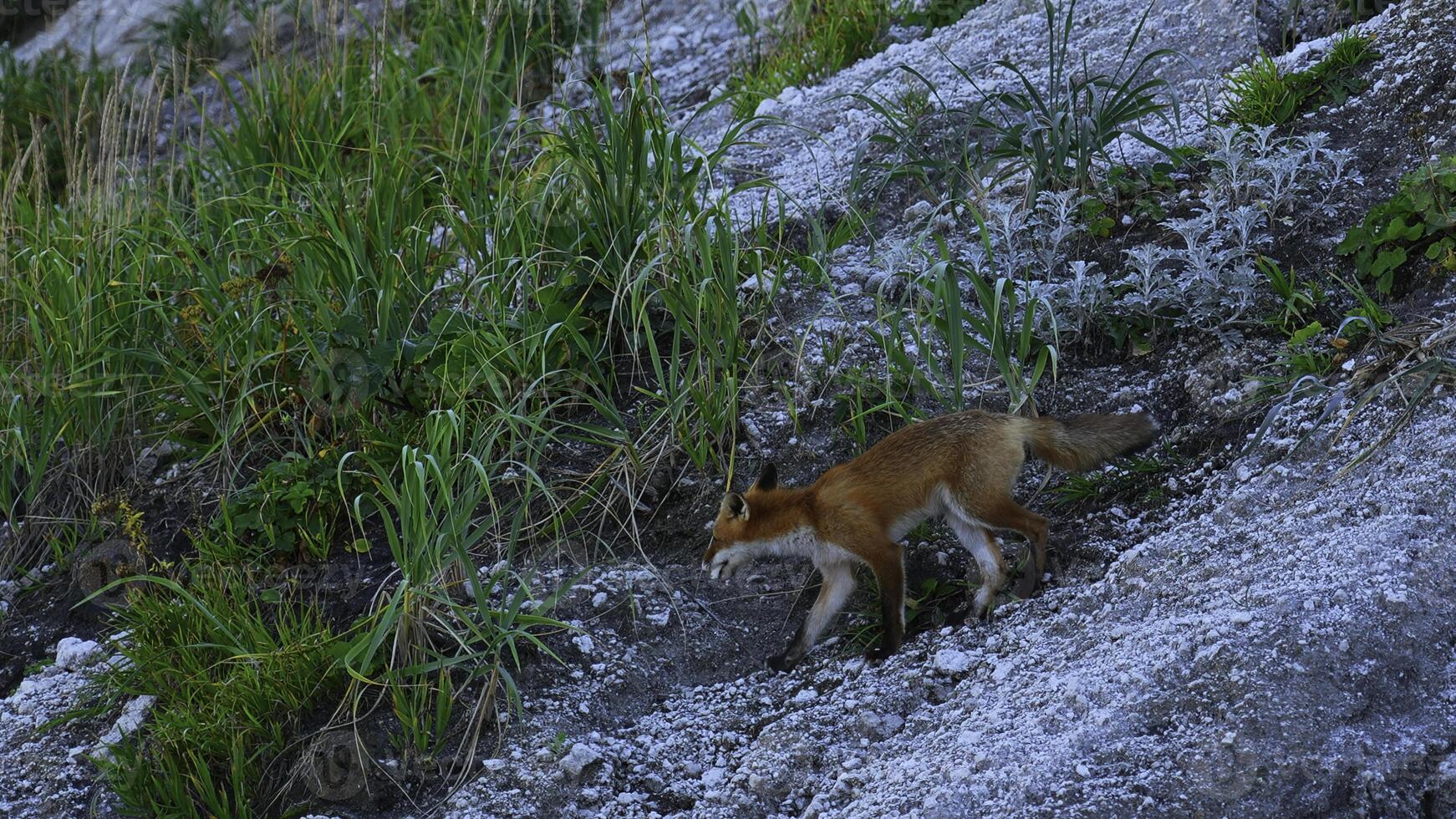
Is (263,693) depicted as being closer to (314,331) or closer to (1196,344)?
(314,331)

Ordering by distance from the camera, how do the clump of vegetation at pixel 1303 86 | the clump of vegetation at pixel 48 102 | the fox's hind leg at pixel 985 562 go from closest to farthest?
the fox's hind leg at pixel 985 562
the clump of vegetation at pixel 1303 86
the clump of vegetation at pixel 48 102

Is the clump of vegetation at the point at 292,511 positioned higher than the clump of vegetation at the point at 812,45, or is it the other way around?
the clump of vegetation at the point at 812,45

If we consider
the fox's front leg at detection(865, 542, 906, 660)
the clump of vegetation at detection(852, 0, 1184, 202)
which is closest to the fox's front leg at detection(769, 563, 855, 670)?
the fox's front leg at detection(865, 542, 906, 660)

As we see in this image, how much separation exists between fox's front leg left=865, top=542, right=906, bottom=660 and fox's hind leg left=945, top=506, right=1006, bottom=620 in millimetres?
246

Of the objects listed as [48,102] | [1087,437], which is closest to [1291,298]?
[1087,437]

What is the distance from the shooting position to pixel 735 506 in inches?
160

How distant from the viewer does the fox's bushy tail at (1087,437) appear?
3941 millimetres

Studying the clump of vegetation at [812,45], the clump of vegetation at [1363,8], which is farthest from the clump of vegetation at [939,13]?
the clump of vegetation at [1363,8]

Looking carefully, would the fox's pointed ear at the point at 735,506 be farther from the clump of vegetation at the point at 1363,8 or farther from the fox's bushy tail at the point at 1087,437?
the clump of vegetation at the point at 1363,8

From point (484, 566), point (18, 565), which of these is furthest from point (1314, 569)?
point (18, 565)

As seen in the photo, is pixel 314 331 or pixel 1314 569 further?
pixel 314 331

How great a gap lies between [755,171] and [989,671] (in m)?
3.21

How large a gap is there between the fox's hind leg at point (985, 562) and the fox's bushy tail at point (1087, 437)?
13.2 inches

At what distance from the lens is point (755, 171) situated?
20.0 feet
